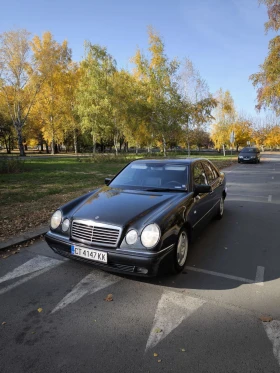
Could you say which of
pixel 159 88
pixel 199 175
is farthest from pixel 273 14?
pixel 199 175

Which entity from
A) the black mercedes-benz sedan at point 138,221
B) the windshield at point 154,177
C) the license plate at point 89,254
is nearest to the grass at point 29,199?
the black mercedes-benz sedan at point 138,221

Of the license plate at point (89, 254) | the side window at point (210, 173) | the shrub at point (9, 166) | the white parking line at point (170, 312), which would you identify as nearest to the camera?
the white parking line at point (170, 312)

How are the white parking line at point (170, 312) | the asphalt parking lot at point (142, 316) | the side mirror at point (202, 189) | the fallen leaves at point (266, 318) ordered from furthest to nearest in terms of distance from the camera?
1. the side mirror at point (202, 189)
2. the fallen leaves at point (266, 318)
3. the white parking line at point (170, 312)
4. the asphalt parking lot at point (142, 316)

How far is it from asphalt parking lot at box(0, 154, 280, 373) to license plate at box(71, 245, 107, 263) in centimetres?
40

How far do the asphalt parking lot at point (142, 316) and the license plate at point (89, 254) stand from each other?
0.40 metres

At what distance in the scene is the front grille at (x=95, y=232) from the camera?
306 centimetres

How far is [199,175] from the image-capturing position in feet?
15.7

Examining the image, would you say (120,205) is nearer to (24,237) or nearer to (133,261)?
(133,261)

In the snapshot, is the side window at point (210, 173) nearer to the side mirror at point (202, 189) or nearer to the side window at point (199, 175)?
the side window at point (199, 175)

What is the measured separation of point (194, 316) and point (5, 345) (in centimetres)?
181

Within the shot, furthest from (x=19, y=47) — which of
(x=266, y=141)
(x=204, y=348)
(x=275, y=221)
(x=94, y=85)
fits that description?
(x=266, y=141)

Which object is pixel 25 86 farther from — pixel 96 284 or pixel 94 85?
pixel 96 284

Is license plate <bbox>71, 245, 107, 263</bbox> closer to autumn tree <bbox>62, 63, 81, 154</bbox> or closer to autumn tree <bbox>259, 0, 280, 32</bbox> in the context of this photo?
autumn tree <bbox>259, 0, 280, 32</bbox>

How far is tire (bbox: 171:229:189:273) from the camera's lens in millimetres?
3359
